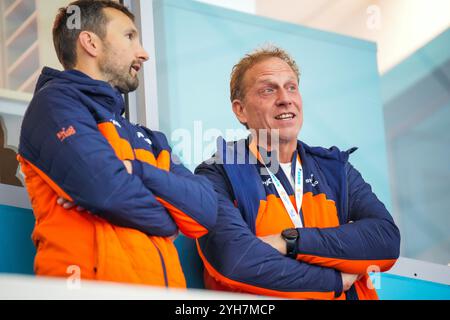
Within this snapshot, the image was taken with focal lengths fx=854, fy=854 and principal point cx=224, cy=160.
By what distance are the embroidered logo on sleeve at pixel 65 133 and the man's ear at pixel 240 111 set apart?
1.15 m

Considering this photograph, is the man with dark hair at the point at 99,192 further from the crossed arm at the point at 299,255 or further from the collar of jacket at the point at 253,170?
the collar of jacket at the point at 253,170

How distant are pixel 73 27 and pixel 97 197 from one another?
2.54 ft

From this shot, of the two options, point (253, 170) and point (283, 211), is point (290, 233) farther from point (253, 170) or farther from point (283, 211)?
point (253, 170)

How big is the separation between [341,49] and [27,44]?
155cm

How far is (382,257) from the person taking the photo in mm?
2928

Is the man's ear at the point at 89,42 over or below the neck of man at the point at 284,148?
over

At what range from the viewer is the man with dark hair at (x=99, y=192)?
2289 millimetres

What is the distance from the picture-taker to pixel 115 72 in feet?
9.07

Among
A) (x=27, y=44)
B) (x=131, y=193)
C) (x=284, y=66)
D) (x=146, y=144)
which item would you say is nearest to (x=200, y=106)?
(x=284, y=66)

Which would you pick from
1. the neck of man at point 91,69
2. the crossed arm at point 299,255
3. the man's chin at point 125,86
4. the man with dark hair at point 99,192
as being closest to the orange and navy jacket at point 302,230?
the crossed arm at point 299,255

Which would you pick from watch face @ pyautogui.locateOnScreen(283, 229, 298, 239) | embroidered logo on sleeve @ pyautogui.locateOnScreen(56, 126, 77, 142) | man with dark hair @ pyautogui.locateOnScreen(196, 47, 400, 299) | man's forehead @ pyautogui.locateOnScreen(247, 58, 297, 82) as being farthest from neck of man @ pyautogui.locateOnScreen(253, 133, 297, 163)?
embroidered logo on sleeve @ pyautogui.locateOnScreen(56, 126, 77, 142)

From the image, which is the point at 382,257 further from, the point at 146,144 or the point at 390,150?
the point at 390,150

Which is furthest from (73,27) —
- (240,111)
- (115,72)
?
(240,111)
